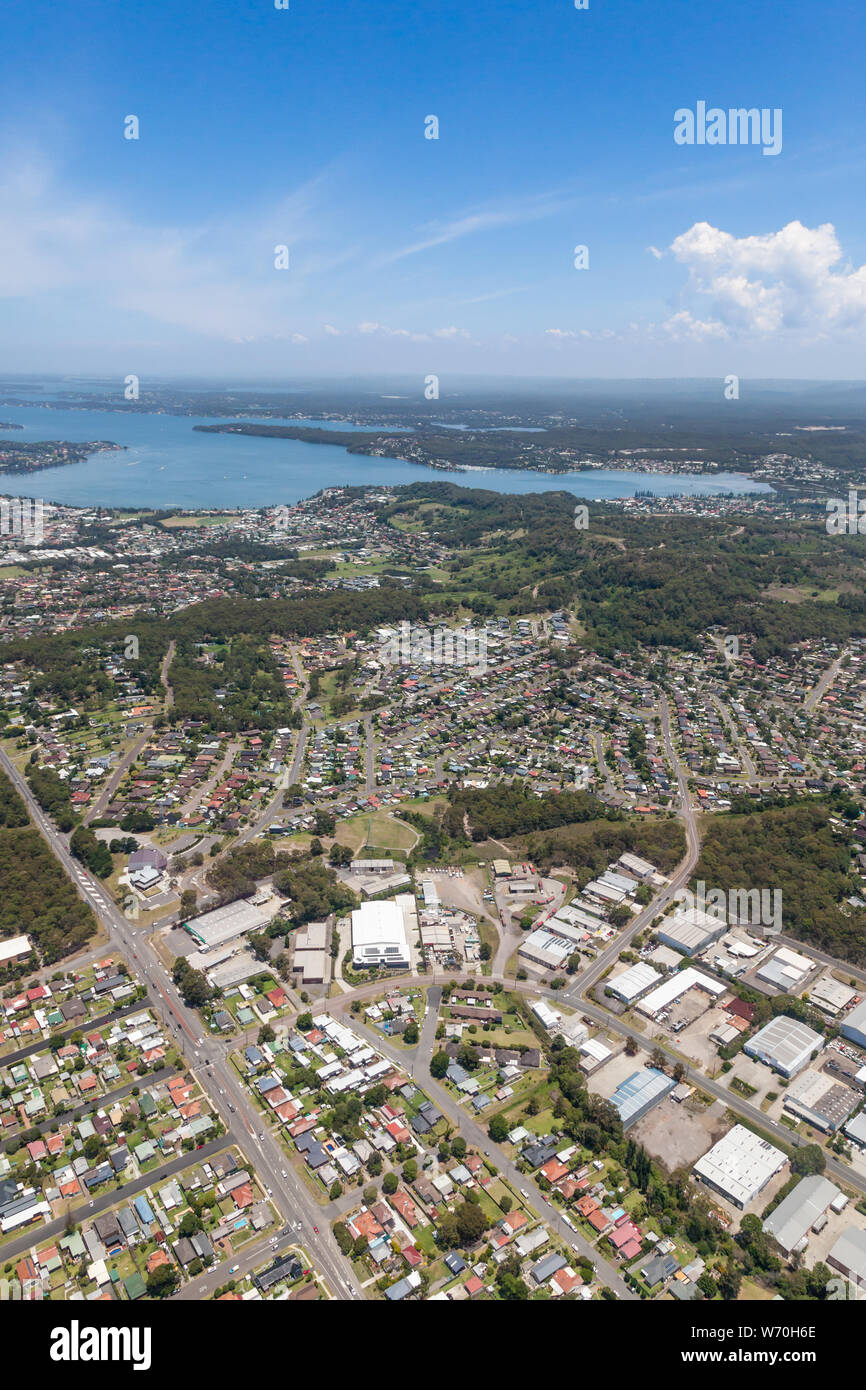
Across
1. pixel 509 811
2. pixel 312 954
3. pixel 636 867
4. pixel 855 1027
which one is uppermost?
pixel 509 811

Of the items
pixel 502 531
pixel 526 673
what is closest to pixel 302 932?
pixel 526 673

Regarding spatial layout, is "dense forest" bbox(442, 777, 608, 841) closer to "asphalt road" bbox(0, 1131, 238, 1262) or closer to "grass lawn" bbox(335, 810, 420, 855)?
"grass lawn" bbox(335, 810, 420, 855)

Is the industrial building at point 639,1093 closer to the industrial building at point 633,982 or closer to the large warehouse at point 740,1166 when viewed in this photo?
the large warehouse at point 740,1166

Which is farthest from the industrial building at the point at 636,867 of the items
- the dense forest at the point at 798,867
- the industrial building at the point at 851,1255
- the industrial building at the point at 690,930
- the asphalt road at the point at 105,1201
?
the asphalt road at the point at 105,1201

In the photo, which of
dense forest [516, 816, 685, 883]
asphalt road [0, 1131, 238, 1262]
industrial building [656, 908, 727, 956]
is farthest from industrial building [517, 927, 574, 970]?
asphalt road [0, 1131, 238, 1262]

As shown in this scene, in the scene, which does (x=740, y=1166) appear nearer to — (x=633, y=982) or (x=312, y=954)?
(x=633, y=982)

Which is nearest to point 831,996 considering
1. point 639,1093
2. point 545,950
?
point 639,1093
